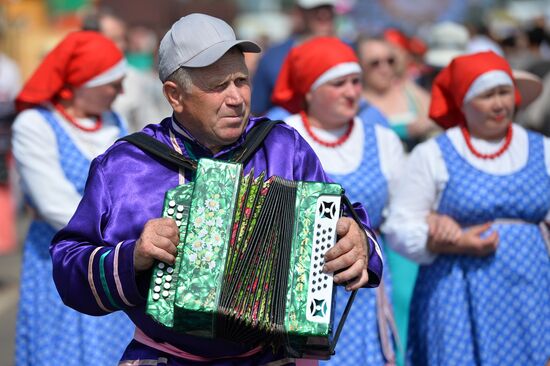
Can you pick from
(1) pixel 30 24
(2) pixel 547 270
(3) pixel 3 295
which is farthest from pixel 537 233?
(1) pixel 30 24

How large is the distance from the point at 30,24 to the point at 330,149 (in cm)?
1389

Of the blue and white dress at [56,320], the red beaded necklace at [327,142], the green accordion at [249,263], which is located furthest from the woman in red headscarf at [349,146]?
the green accordion at [249,263]

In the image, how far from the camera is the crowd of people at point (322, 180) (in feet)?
13.4

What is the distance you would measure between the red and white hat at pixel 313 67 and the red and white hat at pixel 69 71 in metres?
0.92

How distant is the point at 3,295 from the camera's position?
10797 mm

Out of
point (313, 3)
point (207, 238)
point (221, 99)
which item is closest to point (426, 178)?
point (221, 99)

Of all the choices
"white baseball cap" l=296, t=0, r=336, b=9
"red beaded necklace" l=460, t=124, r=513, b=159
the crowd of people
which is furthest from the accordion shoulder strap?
"white baseball cap" l=296, t=0, r=336, b=9

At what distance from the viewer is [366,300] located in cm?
579

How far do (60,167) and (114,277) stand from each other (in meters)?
2.24

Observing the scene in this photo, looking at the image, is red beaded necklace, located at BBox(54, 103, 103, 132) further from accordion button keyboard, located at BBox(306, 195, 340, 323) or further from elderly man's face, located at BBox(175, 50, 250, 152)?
accordion button keyboard, located at BBox(306, 195, 340, 323)

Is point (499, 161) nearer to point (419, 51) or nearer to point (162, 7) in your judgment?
point (419, 51)

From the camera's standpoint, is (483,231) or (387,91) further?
(387,91)

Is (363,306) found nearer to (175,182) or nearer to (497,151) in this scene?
(497,151)

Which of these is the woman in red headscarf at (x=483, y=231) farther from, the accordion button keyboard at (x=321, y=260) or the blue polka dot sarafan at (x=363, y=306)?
the accordion button keyboard at (x=321, y=260)
